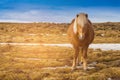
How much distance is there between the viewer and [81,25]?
1819 centimetres

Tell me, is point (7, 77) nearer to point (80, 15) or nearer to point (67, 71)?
point (67, 71)

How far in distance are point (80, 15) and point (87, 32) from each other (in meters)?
1.09

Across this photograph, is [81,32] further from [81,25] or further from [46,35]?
[46,35]

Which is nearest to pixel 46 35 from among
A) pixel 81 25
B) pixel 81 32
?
pixel 81 32

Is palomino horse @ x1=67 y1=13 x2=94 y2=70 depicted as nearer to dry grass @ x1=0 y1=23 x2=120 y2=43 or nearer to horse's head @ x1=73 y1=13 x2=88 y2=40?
horse's head @ x1=73 y1=13 x2=88 y2=40

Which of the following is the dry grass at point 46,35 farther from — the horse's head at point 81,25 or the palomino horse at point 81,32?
the horse's head at point 81,25

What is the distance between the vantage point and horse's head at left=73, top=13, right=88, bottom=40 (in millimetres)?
18219

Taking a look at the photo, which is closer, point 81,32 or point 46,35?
point 81,32

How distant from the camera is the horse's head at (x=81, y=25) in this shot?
18.2 meters

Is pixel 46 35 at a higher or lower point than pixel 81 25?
higher

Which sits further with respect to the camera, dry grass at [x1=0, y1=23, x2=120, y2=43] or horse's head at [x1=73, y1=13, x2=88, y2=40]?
dry grass at [x1=0, y1=23, x2=120, y2=43]

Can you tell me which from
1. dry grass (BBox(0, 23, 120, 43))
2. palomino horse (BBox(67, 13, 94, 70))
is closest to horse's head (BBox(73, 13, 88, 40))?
palomino horse (BBox(67, 13, 94, 70))

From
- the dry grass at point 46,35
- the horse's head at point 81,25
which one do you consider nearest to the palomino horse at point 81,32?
the horse's head at point 81,25

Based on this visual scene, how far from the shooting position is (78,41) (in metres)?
19.1
